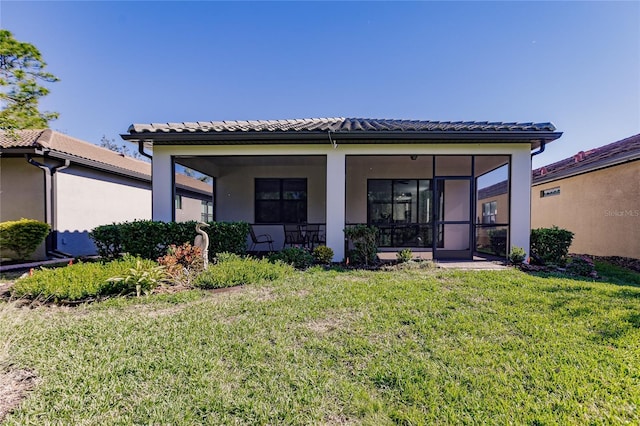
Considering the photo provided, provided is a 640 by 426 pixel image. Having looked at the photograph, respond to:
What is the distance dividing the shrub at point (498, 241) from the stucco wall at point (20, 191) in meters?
13.3

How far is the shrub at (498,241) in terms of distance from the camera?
732cm

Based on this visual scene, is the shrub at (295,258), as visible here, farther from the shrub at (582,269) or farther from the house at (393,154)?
the shrub at (582,269)

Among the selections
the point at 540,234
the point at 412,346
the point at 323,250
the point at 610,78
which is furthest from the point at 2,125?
the point at 610,78

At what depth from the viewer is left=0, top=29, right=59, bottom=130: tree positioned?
17.8 ft

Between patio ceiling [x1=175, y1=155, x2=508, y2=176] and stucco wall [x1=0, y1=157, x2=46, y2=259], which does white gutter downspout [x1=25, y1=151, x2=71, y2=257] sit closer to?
stucco wall [x1=0, y1=157, x2=46, y2=259]

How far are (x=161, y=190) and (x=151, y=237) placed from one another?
141 cm

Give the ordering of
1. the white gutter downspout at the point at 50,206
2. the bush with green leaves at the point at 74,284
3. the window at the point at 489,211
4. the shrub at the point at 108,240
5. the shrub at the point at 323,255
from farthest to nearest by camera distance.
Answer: the window at the point at 489,211 → the white gutter downspout at the point at 50,206 → the shrub at the point at 323,255 → the shrub at the point at 108,240 → the bush with green leaves at the point at 74,284

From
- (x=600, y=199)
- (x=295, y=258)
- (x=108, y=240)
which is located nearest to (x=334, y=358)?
(x=295, y=258)

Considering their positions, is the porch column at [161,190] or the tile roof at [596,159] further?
the tile roof at [596,159]

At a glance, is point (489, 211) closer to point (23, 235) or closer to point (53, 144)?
point (23, 235)

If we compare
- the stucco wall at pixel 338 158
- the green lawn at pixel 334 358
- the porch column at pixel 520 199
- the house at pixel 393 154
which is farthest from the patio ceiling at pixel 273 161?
the green lawn at pixel 334 358

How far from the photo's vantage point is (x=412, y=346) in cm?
276

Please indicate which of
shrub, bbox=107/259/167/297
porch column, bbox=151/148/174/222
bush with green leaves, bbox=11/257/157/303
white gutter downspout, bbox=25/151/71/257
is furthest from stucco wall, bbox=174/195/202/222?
shrub, bbox=107/259/167/297

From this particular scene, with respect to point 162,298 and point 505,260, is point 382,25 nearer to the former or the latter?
point 505,260
